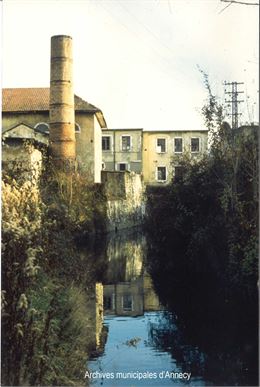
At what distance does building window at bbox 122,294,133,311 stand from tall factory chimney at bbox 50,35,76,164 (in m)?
2.71

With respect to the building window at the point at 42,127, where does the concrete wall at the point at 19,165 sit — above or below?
below

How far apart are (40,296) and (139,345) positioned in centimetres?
190

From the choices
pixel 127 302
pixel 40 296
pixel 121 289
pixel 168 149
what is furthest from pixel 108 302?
pixel 40 296

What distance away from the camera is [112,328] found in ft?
26.7

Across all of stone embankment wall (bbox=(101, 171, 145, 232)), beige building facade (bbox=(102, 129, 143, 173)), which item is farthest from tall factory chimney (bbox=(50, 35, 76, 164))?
stone embankment wall (bbox=(101, 171, 145, 232))

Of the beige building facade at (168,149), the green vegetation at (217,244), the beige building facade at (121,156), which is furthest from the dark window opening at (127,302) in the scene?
the beige building facade at (121,156)

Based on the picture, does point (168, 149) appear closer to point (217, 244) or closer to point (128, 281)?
point (217, 244)

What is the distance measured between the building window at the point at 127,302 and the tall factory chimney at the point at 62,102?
271 cm

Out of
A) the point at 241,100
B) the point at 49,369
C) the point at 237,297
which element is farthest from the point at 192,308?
the point at 49,369

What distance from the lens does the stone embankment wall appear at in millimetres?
14828

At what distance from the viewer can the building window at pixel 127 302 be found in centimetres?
961

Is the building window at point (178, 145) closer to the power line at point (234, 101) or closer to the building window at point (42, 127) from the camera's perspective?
the power line at point (234, 101)

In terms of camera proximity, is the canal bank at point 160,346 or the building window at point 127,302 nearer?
the canal bank at point 160,346

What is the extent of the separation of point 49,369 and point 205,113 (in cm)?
→ 444
